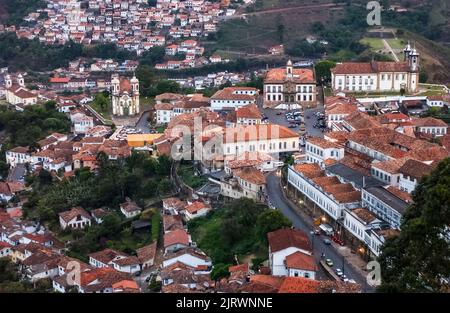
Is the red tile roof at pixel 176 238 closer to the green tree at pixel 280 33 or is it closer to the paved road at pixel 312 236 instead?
the paved road at pixel 312 236

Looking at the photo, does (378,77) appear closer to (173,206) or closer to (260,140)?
(260,140)

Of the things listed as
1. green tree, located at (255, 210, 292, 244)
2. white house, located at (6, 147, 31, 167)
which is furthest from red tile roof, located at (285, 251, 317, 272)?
white house, located at (6, 147, 31, 167)

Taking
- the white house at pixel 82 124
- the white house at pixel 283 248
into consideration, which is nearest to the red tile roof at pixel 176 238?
the white house at pixel 283 248

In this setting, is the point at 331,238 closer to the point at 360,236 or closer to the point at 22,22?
the point at 360,236
